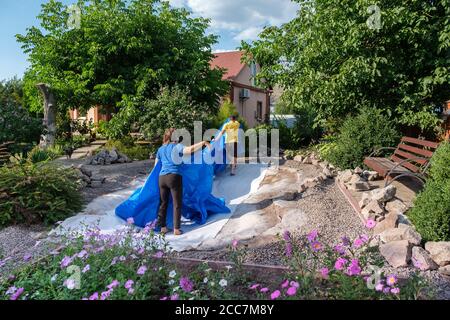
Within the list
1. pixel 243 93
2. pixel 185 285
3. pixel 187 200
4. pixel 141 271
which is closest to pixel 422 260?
pixel 185 285

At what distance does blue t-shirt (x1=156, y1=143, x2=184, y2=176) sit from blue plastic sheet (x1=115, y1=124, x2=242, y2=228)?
0.89 ft

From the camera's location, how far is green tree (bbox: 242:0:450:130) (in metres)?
7.41

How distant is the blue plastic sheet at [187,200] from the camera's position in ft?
18.0

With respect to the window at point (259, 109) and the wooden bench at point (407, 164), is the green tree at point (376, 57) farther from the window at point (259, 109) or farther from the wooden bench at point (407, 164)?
the window at point (259, 109)

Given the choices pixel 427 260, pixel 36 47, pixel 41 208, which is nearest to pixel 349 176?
pixel 427 260

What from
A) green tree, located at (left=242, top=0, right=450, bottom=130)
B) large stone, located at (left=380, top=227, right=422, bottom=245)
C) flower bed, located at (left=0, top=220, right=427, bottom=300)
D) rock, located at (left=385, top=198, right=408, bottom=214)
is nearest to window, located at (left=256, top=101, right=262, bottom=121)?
green tree, located at (left=242, top=0, right=450, bottom=130)

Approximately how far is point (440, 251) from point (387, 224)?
0.73 m

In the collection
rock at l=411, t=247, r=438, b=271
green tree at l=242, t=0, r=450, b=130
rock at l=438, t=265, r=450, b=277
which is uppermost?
green tree at l=242, t=0, r=450, b=130

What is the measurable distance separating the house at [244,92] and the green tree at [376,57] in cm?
1103

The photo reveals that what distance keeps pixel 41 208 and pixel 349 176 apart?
16.8 ft

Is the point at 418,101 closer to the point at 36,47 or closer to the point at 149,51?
the point at 149,51

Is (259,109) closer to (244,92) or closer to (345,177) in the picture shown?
(244,92)

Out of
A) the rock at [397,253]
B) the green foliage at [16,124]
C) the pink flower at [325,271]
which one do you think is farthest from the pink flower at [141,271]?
the green foliage at [16,124]

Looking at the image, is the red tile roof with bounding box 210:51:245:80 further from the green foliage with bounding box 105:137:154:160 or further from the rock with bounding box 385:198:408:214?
the rock with bounding box 385:198:408:214
